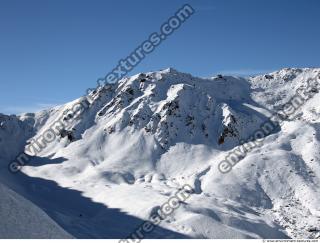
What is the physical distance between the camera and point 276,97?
127250mm

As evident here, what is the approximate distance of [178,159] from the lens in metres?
97.8

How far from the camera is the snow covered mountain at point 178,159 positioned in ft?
216

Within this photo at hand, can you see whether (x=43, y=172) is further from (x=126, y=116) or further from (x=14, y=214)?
(x=14, y=214)

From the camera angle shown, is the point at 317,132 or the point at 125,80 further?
the point at 125,80

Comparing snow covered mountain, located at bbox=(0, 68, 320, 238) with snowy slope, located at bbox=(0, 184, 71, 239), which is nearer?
snowy slope, located at bbox=(0, 184, 71, 239)

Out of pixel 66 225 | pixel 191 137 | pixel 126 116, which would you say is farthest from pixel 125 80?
pixel 66 225

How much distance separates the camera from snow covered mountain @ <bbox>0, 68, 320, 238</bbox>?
6575cm

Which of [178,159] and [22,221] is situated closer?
[22,221]

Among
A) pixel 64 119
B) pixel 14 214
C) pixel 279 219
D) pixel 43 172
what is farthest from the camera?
pixel 64 119

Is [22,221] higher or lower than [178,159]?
lower

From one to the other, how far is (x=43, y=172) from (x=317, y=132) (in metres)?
64.6

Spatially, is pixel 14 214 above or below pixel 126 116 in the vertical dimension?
below

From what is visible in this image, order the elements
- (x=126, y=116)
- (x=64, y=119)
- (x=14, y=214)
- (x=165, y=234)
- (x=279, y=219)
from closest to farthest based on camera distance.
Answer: (x=14, y=214) → (x=165, y=234) → (x=279, y=219) → (x=126, y=116) → (x=64, y=119)

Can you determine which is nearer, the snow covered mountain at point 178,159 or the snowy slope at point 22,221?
the snowy slope at point 22,221
